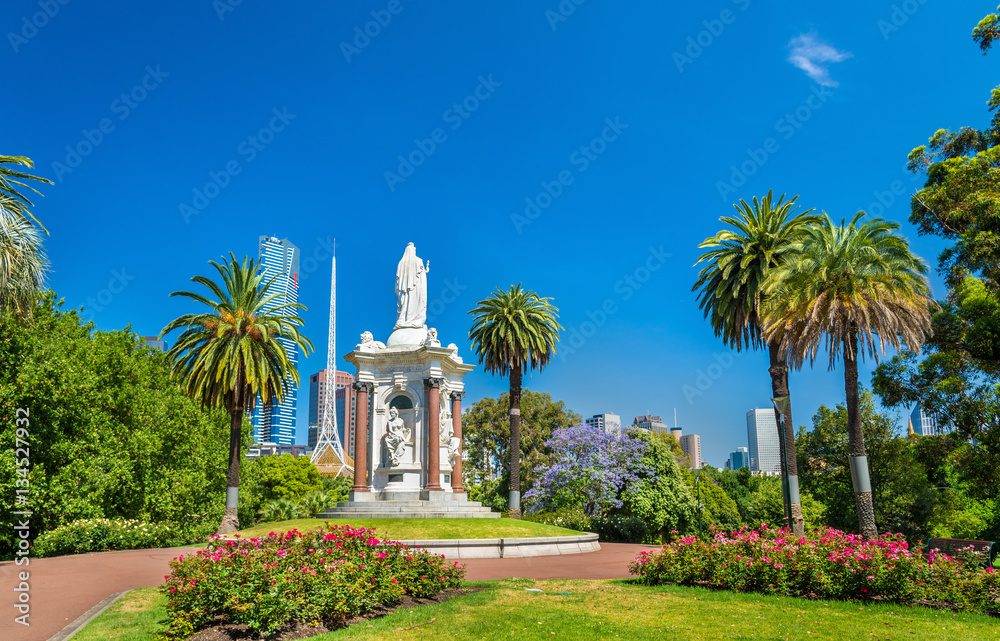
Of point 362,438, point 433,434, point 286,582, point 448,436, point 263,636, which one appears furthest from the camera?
point 362,438

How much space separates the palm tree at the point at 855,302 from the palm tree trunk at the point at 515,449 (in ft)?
56.2

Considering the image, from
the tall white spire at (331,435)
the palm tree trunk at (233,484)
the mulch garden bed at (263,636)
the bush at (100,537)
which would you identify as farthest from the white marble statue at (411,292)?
the tall white spire at (331,435)

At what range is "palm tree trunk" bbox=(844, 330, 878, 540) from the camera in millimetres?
20844

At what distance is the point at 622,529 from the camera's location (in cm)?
3528

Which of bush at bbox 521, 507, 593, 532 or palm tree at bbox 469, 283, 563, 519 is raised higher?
palm tree at bbox 469, 283, 563, 519

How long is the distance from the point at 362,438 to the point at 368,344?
451 centimetres

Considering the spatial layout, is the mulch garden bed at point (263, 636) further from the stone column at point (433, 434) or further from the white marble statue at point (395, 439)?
the white marble statue at point (395, 439)

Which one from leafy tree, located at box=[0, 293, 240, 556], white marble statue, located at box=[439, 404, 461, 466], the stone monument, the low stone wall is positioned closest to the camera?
the low stone wall

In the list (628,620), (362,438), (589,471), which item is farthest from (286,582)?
Result: (589,471)

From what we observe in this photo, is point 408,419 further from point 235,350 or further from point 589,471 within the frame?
point 589,471

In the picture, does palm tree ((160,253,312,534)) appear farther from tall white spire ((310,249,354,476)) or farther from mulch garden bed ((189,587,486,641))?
tall white spire ((310,249,354,476))

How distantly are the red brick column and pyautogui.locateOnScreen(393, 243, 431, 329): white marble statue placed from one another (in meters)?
3.63

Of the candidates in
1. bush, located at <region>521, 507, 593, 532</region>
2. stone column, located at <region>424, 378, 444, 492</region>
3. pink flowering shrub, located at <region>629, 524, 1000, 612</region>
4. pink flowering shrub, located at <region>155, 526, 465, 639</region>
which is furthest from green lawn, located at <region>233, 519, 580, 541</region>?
bush, located at <region>521, 507, 593, 532</region>

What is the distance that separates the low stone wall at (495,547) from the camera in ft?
65.0
